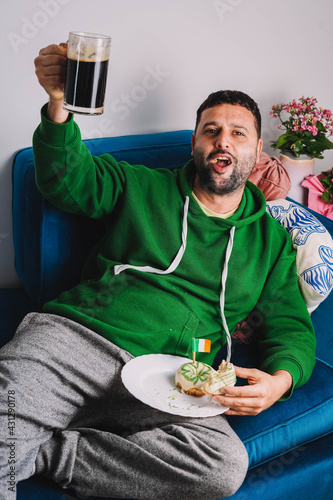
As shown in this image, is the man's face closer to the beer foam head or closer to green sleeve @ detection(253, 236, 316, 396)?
green sleeve @ detection(253, 236, 316, 396)

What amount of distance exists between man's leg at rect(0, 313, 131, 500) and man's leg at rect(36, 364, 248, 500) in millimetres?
58

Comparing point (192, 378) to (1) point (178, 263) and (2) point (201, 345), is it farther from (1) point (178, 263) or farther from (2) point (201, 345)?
(1) point (178, 263)

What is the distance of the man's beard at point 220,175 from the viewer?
175 centimetres

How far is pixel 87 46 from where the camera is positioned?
1268 millimetres

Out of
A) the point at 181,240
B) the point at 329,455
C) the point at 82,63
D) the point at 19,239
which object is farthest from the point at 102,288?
the point at 329,455

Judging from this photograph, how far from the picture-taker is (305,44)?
8.19ft

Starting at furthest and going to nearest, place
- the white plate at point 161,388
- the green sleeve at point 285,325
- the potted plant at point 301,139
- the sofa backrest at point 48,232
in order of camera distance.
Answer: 1. the potted plant at point 301,139
2. the sofa backrest at point 48,232
3. the green sleeve at point 285,325
4. the white plate at point 161,388

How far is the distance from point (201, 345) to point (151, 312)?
159 mm

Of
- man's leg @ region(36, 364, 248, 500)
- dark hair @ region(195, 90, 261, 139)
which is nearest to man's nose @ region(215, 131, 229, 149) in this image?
dark hair @ region(195, 90, 261, 139)

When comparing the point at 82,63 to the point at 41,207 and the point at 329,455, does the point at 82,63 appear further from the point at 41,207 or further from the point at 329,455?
the point at 329,455

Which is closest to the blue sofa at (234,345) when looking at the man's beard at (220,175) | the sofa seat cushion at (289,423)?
the sofa seat cushion at (289,423)

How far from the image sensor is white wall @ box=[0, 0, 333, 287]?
5.90 ft

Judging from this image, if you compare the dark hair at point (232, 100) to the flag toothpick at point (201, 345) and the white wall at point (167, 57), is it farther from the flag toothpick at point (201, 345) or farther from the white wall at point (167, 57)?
the flag toothpick at point (201, 345)

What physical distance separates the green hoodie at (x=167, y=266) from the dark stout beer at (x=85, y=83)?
0.18m
